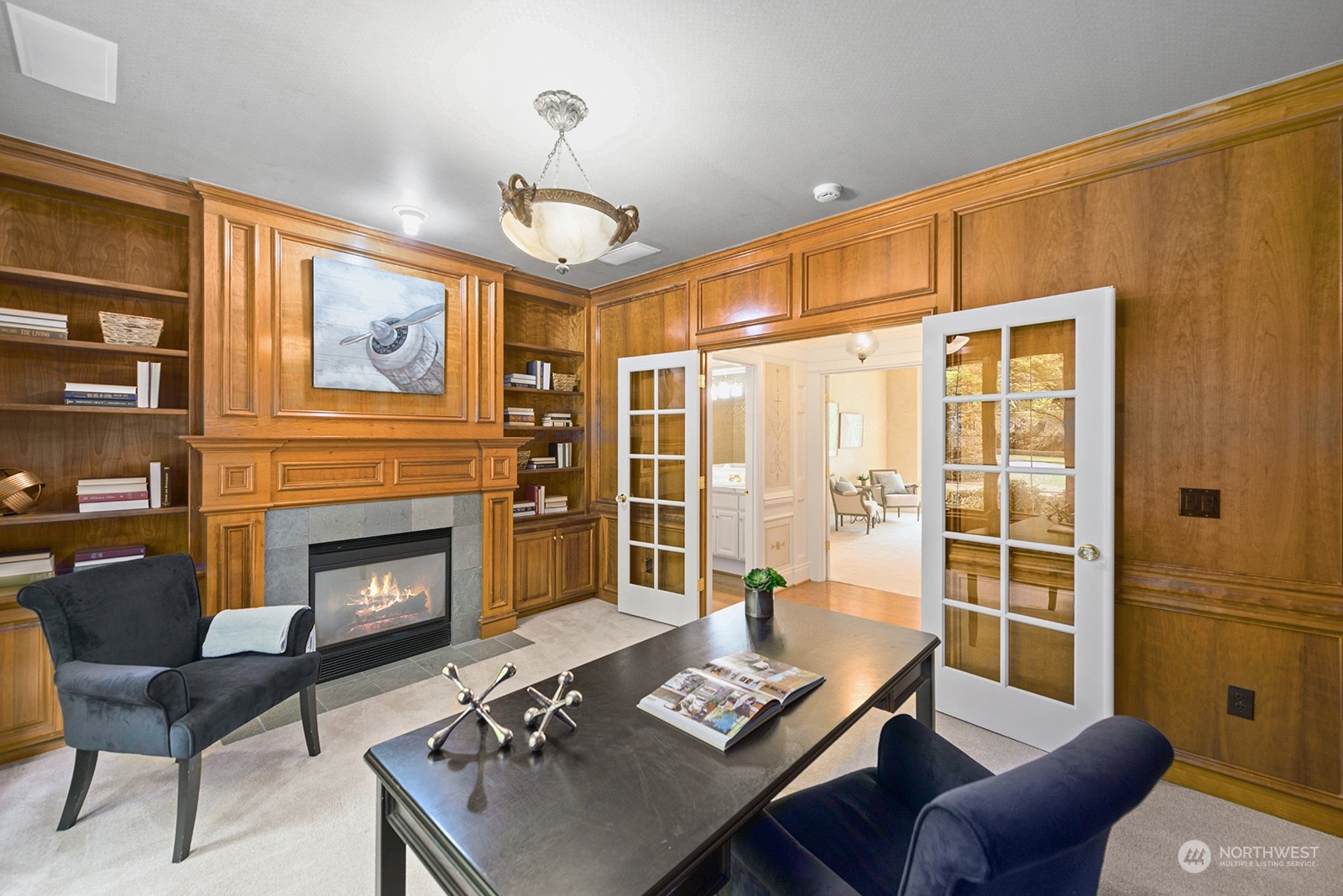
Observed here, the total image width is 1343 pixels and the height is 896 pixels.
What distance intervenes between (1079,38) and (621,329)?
134 inches

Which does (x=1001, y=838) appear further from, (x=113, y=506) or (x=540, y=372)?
(x=540, y=372)

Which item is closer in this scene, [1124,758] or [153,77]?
[1124,758]

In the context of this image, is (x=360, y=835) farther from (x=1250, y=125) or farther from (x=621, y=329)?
(x=1250, y=125)

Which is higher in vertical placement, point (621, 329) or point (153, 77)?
point (153, 77)

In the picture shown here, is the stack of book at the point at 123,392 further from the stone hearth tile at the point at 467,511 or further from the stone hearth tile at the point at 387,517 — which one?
the stone hearth tile at the point at 467,511

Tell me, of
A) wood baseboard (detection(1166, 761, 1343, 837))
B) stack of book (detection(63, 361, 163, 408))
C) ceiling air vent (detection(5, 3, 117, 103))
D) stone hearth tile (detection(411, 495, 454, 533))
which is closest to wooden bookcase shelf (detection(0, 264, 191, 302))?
A: stack of book (detection(63, 361, 163, 408))

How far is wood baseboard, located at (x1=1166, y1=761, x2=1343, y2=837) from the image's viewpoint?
2.00m

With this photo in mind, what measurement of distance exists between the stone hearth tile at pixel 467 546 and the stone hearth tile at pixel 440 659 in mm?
560

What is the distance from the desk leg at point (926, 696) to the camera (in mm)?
1927

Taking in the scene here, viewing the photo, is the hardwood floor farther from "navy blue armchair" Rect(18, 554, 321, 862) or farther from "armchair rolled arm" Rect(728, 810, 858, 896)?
"armchair rolled arm" Rect(728, 810, 858, 896)

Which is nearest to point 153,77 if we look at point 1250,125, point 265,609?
point 265,609

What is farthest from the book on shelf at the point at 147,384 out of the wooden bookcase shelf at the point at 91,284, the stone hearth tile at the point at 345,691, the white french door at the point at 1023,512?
the white french door at the point at 1023,512

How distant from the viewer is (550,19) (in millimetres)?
1732

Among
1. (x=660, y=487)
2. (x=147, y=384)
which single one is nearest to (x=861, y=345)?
(x=660, y=487)
